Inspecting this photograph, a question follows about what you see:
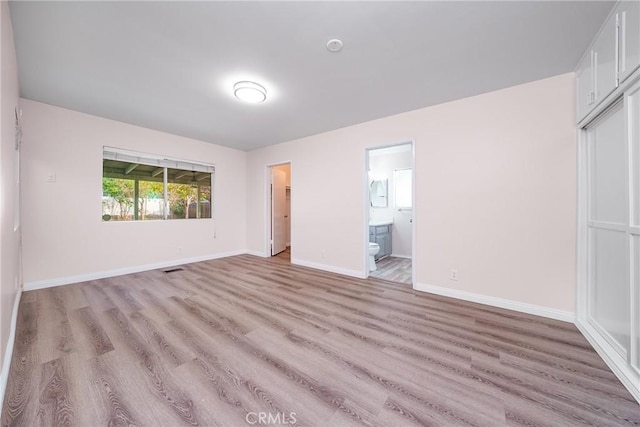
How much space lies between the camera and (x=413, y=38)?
189 centimetres

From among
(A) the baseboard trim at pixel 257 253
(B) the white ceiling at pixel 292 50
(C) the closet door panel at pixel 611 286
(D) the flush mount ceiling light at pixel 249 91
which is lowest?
(A) the baseboard trim at pixel 257 253

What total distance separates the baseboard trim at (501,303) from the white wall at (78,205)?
4.38 meters

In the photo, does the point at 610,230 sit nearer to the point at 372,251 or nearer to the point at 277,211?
the point at 372,251

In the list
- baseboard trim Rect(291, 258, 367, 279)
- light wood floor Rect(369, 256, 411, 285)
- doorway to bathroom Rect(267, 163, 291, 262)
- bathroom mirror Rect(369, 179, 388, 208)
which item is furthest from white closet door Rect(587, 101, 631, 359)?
doorway to bathroom Rect(267, 163, 291, 262)

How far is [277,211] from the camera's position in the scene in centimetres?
562

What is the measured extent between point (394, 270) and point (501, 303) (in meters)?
1.74

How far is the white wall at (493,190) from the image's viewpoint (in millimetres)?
2307

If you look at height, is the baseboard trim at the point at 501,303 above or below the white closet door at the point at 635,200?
below

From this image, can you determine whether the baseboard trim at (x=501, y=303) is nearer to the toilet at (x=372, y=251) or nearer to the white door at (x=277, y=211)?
the toilet at (x=372, y=251)

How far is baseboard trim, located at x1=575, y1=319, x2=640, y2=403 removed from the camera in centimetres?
139

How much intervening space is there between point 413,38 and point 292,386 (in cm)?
267

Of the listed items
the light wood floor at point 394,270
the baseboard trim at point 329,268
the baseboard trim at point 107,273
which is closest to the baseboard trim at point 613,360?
the light wood floor at point 394,270

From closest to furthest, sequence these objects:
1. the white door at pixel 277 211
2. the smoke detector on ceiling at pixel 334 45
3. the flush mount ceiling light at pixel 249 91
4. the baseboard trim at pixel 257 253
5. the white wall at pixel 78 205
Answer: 1. the smoke detector on ceiling at pixel 334 45
2. the flush mount ceiling light at pixel 249 91
3. the white wall at pixel 78 205
4. the baseboard trim at pixel 257 253
5. the white door at pixel 277 211

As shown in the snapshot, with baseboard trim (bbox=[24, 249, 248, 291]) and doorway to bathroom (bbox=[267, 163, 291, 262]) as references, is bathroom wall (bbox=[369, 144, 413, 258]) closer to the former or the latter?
doorway to bathroom (bbox=[267, 163, 291, 262])
